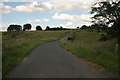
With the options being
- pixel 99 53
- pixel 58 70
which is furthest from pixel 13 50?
pixel 58 70

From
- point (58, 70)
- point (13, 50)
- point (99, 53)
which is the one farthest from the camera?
point (13, 50)

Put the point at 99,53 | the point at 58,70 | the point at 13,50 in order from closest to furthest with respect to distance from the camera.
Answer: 1. the point at 58,70
2. the point at 99,53
3. the point at 13,50

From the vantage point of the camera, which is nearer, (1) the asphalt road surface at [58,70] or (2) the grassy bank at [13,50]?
(1) the asphalt road surface at [58,70]

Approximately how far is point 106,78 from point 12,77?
413 centimetres

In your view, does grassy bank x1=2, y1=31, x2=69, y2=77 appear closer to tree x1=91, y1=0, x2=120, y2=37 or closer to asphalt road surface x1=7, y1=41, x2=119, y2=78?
asphalt road surface x1=7, y1=41, x2=119, y2=78

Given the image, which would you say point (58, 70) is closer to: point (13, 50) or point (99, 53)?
point (99, 53)

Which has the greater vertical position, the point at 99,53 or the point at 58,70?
the point at 99,53

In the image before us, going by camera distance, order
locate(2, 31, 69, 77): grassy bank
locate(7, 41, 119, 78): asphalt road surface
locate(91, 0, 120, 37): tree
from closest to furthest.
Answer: locate(7, 41, 119, 78): asphalt road surface < locate(2, 31, 69, 77): grassy bank < locate(91, 0, 120, 37): tree

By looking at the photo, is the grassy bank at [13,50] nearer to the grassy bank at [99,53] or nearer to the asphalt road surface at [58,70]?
the asphalt road surface at [58,70]

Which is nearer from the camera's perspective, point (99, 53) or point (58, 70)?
point (58, 70)

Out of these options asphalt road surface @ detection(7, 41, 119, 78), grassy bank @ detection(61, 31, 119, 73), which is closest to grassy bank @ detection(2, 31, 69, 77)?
asphalt road surface @ detection(7, 41, 119, 78)

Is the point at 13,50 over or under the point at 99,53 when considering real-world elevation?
under

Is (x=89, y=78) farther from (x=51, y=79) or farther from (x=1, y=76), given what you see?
(x=1, y=76)

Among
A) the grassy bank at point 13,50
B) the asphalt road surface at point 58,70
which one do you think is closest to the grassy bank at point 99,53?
the asphalt road surface at point 58,70
